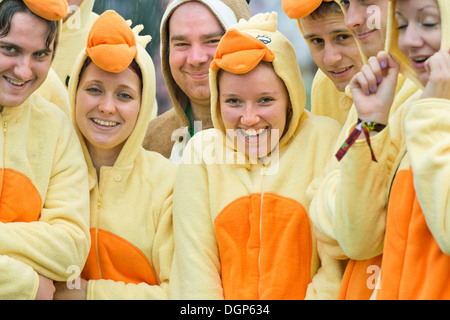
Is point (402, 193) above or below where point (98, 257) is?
above

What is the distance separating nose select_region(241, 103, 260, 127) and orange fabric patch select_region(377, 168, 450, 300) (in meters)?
0.86

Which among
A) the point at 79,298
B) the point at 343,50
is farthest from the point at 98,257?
the point at 343,50

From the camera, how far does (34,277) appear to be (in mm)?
3447

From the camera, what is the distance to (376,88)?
9.60ft

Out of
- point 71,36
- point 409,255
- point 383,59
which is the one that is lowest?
point 409,255

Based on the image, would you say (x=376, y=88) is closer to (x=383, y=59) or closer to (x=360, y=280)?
(x=383, y=59)

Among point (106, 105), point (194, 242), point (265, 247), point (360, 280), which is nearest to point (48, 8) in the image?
point (106, 105)

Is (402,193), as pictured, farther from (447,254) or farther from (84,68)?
(84,68)

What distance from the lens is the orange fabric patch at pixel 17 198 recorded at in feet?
11.6

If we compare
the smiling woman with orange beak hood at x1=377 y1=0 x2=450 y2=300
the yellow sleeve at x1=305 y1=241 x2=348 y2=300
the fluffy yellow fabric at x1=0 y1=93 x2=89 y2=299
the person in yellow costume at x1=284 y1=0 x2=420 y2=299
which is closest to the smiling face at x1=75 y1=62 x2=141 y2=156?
the fluffy yellow fabric at x1=0 y1=93 x2=89 y2=299

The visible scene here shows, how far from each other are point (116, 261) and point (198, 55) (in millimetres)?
1315

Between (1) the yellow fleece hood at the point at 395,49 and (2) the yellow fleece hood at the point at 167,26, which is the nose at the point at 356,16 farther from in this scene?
(2) the yellow fleece hood at the point at 167,26
